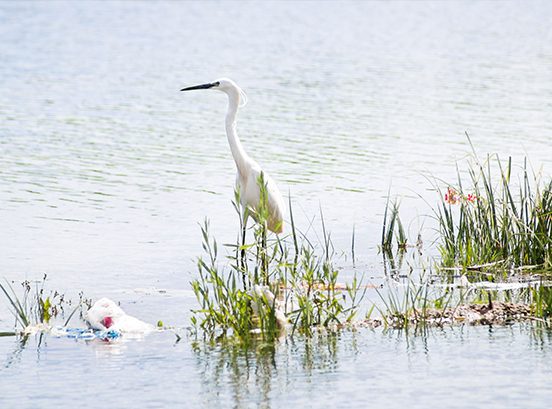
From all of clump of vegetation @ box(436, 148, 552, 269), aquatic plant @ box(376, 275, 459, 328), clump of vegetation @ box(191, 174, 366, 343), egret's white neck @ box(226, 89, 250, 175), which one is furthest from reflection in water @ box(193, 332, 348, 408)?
egret's white neck @ box(226, 89, 250, 175)

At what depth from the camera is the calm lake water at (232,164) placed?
275 inches

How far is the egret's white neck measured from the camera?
11062 mm

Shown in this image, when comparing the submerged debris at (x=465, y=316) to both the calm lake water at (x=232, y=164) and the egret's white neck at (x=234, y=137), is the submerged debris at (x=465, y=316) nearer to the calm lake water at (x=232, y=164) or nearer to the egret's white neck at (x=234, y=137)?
the calm lake water at (x=232, y=164)

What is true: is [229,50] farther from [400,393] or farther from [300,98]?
[400,393]

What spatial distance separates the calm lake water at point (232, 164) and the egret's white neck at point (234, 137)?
0.93 m

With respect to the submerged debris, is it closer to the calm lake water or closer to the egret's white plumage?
the calm lake water

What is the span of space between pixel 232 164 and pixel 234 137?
5.13 meters

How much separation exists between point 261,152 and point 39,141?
136 inches

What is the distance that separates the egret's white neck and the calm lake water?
926 millimetres

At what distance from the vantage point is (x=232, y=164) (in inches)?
640

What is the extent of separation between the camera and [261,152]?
56.2 ft

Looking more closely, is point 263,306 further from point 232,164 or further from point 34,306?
point 232,164

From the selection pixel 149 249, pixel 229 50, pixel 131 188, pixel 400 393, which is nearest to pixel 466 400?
pixel 400 393

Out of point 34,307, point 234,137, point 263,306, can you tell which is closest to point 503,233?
point 263,306
